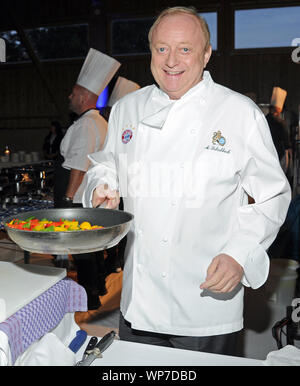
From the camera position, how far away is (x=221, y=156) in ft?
4.19

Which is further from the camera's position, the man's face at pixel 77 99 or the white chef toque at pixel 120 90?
the white chef toque at pixel 120 90

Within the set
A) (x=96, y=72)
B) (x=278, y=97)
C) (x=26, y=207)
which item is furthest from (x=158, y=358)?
(x=278, y=97)

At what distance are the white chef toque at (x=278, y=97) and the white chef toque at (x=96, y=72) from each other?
3625 millimetres

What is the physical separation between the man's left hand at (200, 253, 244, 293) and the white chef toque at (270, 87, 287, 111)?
5612mm

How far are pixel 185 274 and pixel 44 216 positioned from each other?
451 mm

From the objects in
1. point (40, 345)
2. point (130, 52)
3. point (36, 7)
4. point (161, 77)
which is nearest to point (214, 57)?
point (130, 52)

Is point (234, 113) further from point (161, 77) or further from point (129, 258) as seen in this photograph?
point (129, 258)

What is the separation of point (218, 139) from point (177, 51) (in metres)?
0.28

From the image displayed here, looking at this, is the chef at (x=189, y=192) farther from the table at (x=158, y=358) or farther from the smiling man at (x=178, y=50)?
the table at (x=158, y=358)

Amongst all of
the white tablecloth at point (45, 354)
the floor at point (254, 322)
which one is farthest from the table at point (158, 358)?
the floor at point (254, 322)

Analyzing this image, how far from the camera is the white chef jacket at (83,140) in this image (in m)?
3.07

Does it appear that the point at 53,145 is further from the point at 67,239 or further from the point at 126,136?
the point at 67,239

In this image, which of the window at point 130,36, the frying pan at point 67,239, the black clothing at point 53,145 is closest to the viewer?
the frying pan at point 67,239
